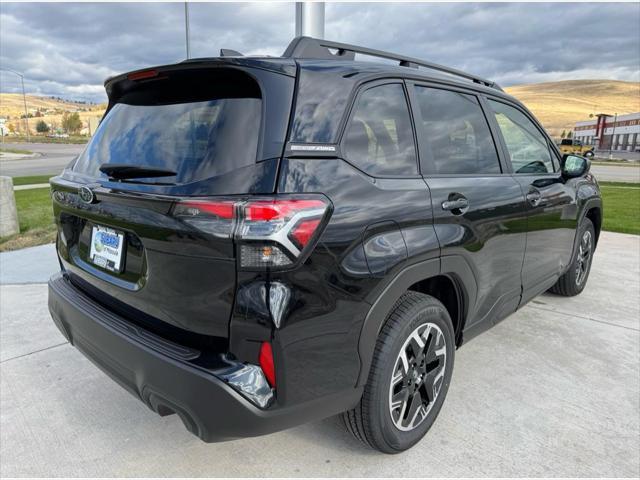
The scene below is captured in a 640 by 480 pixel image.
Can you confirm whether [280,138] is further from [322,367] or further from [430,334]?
[430,334]

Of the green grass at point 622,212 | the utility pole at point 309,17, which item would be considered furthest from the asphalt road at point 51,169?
the utility pole at point 309,17

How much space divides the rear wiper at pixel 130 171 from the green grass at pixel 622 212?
26.7 ft

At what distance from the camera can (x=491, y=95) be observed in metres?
3.03

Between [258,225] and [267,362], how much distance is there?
484mm

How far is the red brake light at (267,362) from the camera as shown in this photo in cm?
165

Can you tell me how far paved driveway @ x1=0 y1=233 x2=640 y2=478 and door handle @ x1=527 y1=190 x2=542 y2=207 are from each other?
109 centimetres

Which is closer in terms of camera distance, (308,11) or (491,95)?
(491,95)

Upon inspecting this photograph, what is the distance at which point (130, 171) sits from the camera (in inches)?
76.5

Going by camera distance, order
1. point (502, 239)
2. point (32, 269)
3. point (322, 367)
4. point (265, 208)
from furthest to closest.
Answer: point (32, 269), point (502, 239), point (322, 367), point (265, 208)

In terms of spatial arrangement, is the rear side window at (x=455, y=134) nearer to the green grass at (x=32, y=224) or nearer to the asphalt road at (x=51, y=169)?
the green grass at (x=32, y=224)

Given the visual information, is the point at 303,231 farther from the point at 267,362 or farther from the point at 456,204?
the point at 456,204

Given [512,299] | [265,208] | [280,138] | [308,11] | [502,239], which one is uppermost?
[308,11]

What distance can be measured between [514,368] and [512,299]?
487mm

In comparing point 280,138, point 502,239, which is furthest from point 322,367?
point 502,239
